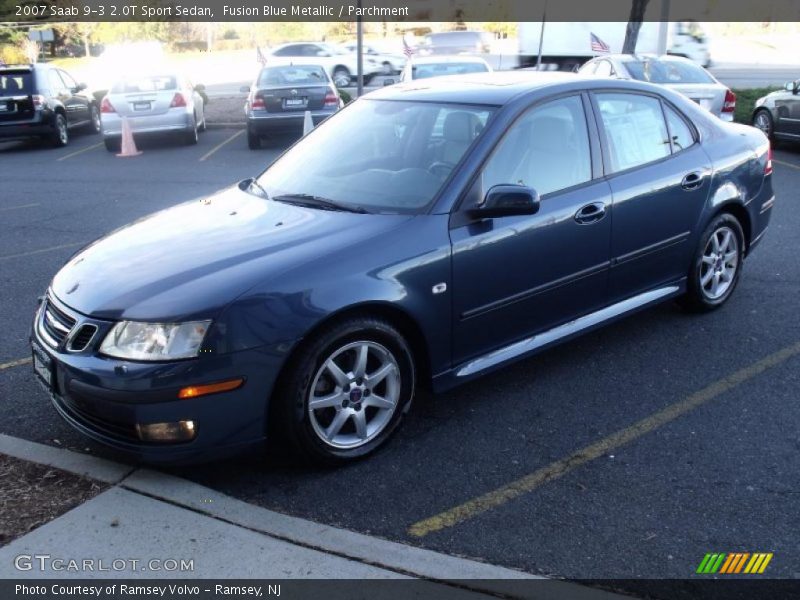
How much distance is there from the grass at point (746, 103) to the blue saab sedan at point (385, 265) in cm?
1084

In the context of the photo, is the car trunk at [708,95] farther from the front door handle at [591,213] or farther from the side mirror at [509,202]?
the side mirror at [509,202]

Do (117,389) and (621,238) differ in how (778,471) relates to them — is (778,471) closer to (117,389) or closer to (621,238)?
(621,238)

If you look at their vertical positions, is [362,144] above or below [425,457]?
above

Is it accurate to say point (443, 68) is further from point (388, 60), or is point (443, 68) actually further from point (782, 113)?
point (388, 60)

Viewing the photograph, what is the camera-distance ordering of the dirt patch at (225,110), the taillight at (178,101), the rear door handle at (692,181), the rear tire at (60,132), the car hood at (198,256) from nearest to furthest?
the car hood at (198,256) < the rear door handle at (692,181) < the taillight at (178,101) < the rear tire at (60,132) < the dirt patch at (225,110)

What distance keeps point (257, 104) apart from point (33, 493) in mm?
12200

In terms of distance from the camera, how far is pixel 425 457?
4016 mm

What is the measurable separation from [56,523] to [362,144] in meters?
2.59

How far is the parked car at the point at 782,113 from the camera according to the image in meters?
12.7

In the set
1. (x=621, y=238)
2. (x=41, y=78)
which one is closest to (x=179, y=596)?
(x=621, y=238)

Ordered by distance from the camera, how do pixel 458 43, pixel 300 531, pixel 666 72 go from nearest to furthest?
pixel 300 531, pixel 666 72, pixel 458 43

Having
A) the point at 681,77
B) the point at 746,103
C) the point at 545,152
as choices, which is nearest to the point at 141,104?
the point at 681,77

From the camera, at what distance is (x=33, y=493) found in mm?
3637

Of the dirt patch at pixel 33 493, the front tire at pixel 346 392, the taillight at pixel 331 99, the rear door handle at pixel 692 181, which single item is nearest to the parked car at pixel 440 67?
the taillight at pixel 331 99
